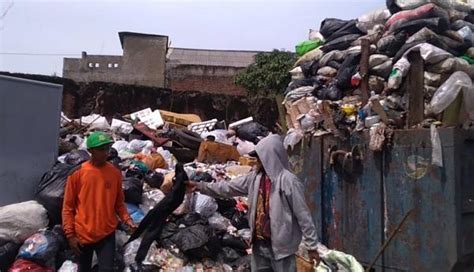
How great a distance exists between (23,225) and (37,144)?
908 millimetres

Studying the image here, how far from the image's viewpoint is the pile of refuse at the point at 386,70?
4.39 meters

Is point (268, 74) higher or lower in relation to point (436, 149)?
higher

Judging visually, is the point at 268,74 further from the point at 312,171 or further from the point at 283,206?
the point at 283,206

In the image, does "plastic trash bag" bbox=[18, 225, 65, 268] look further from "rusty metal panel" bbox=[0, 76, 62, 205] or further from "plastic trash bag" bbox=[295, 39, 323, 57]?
"plastic trash bag" bbox=[295, 39, 323, 57]

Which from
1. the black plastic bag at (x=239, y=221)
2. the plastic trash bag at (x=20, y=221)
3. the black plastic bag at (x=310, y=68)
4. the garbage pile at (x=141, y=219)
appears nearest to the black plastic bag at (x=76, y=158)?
the garbage pile at (x=141, y=219)

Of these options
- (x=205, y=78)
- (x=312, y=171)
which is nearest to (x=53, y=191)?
(x=312, y=171)

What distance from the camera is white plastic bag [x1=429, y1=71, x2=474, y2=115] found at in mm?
4242

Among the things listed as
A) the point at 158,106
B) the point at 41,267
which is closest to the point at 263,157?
the point at 41,267

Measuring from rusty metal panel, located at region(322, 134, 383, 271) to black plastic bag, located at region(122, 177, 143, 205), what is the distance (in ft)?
6.41

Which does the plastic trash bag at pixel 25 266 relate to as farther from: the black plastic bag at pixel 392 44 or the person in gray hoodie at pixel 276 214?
the black plastic bag at pixel 392 44

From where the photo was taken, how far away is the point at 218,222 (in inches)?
216

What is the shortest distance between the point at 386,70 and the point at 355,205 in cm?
138

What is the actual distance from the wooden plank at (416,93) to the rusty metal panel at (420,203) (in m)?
0.25

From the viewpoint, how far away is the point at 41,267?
14.5 feet
